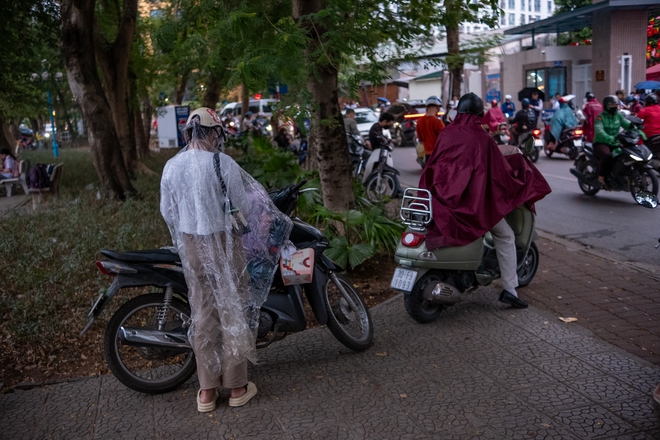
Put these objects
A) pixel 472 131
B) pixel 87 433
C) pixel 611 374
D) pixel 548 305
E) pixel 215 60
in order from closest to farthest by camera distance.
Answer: pixel 87 433 < pixel 611 374 < pixel 472 131 < pixel 548 305 < pixel 215 60

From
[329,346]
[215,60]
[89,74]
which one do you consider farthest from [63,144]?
[329,346]

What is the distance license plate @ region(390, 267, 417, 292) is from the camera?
5367 millimetres

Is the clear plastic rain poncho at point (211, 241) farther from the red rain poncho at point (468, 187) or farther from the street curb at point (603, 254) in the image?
the street curb at point (603, 254)

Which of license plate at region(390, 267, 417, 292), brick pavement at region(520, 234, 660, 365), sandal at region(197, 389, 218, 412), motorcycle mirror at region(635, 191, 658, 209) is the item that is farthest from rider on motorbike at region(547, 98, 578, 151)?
sandal at region(197, 389, 218, 412)

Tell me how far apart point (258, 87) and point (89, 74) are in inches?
301

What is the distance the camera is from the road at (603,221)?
830cm

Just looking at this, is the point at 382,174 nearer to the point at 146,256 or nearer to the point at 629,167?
the point at 629,167

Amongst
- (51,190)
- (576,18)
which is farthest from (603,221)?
(576,18)

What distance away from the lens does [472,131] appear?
5.55m

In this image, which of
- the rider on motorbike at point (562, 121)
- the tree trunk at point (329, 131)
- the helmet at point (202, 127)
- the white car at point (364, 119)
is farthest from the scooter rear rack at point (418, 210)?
the white car at point (364, 119)

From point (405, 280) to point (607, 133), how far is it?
24.1 feet

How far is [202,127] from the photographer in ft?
13.7

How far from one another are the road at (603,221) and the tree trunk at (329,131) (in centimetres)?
318

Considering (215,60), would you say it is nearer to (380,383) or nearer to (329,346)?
(329,346)
